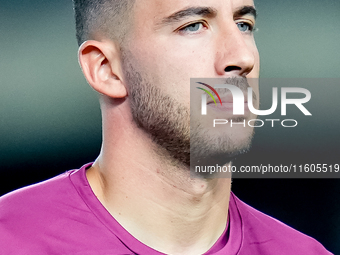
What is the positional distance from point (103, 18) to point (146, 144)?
18.4 inches

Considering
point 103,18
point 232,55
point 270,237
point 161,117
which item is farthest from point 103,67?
point 270,237

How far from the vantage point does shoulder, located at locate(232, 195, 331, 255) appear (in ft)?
5.76

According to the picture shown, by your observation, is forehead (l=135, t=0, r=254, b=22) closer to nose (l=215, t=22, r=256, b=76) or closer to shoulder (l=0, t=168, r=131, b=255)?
nose (l=215, t=22, r=256, b=76)

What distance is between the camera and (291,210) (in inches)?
104

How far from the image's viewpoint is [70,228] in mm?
1523

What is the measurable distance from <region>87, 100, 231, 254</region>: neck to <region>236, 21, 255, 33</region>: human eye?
507mm

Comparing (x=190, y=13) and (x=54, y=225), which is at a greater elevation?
(x=190, y=13)

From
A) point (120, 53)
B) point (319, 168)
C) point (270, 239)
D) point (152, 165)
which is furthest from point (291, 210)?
point (120, 53)

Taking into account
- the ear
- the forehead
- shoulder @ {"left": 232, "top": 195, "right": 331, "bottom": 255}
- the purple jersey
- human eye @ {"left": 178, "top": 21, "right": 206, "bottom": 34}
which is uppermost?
the forehead

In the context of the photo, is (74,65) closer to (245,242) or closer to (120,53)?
(120,53)

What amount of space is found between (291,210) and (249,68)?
1408mm

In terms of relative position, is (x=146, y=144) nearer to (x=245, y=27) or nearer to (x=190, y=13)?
(x=190, y=13)

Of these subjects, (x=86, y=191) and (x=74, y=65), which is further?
(x=74, y=65)

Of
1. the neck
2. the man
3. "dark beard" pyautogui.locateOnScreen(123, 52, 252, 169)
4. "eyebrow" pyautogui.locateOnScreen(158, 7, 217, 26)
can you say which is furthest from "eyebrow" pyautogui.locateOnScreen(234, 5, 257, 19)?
the neck
